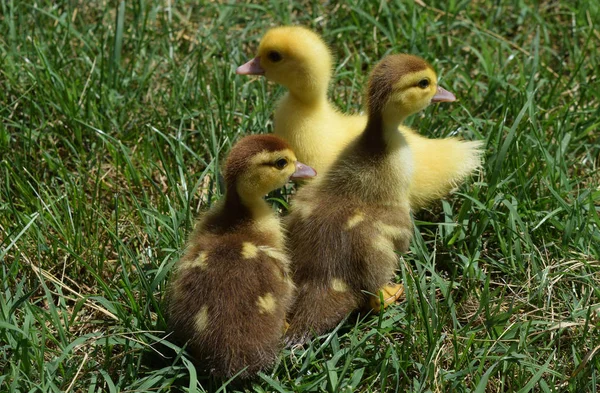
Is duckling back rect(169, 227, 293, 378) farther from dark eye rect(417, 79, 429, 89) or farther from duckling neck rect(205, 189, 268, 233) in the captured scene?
dark eye rect(417, 79, 429, 89)

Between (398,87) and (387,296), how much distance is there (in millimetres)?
835

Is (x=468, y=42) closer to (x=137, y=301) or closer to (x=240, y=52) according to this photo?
(x=240, y=52)

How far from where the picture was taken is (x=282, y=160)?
3357mm

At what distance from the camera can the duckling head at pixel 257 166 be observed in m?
3.24

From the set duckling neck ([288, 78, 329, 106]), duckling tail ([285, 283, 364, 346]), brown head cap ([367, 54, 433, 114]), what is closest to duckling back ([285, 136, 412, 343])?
duckling tail ([285, 283, 364, 346])

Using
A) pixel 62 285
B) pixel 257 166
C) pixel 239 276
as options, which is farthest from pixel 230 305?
A: pixel 62 285

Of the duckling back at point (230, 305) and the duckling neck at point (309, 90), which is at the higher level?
the duckling neck at point (309, 90)

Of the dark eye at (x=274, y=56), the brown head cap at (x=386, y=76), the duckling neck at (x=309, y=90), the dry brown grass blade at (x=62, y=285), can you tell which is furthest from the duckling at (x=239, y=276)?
the dark eye at (x=274, y=56)

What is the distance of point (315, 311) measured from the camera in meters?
3.29

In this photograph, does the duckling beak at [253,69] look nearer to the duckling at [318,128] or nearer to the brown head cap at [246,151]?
the duckling at [318,128]

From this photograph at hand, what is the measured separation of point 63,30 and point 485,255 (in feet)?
8.49

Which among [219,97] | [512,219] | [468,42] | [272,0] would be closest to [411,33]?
[468,42]

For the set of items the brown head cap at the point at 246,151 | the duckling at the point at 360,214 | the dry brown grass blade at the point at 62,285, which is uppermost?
the brown head cap at the point at 246,151

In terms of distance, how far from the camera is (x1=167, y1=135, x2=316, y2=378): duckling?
303 cm
